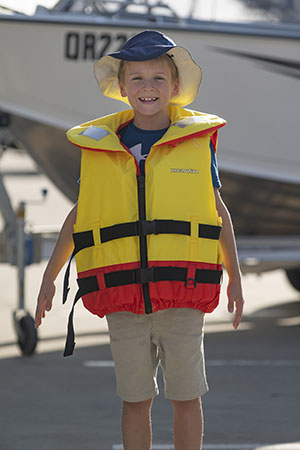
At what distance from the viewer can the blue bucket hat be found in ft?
11.5

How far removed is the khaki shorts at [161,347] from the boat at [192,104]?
4484 mm

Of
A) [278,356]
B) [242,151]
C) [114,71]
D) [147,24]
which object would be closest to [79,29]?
[147,24]

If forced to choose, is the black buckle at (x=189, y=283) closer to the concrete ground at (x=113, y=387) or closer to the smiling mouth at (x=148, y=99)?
the smiling mouth at (x=148, y=99)

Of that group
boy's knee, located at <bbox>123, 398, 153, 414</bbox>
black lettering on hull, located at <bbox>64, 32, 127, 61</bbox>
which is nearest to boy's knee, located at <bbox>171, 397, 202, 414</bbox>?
boy's knee, located at <bbox>123, 398, 153, 414</bbox>

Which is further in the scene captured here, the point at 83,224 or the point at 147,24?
the point at 147,24

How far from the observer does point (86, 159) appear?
3.54 m

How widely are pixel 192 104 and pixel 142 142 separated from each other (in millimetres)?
4351

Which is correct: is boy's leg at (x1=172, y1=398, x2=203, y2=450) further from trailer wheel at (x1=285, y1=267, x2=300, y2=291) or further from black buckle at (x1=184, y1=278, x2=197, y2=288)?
→ trailer wheel at (x1=285, y1=267, x2=300, y2=291)

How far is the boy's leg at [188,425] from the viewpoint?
138 inches

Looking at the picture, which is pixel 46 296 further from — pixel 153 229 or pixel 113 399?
Answer: pixel 113 399

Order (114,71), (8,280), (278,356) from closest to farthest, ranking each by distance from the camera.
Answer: (114,71) < (278,356) < (8,280)

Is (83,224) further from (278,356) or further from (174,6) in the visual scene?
(174,6)

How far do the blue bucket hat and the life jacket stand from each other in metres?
0.22

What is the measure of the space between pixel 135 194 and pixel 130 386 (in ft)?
2.19
